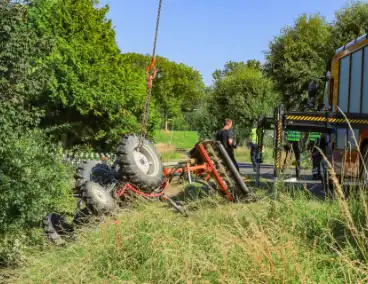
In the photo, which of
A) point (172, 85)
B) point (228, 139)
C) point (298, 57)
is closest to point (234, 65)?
point (172, 85)

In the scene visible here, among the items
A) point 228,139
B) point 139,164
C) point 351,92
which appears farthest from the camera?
point 228,139

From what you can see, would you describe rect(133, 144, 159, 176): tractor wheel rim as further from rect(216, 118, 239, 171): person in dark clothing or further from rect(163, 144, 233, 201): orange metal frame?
rect(216, 118, 239, 171): person in dark clothing

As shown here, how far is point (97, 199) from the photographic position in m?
7.35

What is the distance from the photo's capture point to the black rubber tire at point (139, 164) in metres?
7.96

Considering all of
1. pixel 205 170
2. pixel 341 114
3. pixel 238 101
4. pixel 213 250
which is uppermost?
pixel 238 101

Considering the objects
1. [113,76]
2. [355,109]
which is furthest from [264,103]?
[355,109]

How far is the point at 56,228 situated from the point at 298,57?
21.1m

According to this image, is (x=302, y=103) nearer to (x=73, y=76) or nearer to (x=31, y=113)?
(x=73, y=76)

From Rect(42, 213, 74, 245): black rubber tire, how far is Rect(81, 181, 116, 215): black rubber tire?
464 millimetres

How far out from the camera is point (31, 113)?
29.9 feet

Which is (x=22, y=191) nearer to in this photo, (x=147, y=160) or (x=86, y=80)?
(x=147, y=160)

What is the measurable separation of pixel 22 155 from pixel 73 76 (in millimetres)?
12289

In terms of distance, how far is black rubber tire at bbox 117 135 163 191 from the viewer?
7.96m

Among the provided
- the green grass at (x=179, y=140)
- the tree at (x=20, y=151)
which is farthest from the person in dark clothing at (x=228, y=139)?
the green grass at (x=179, y=140)
